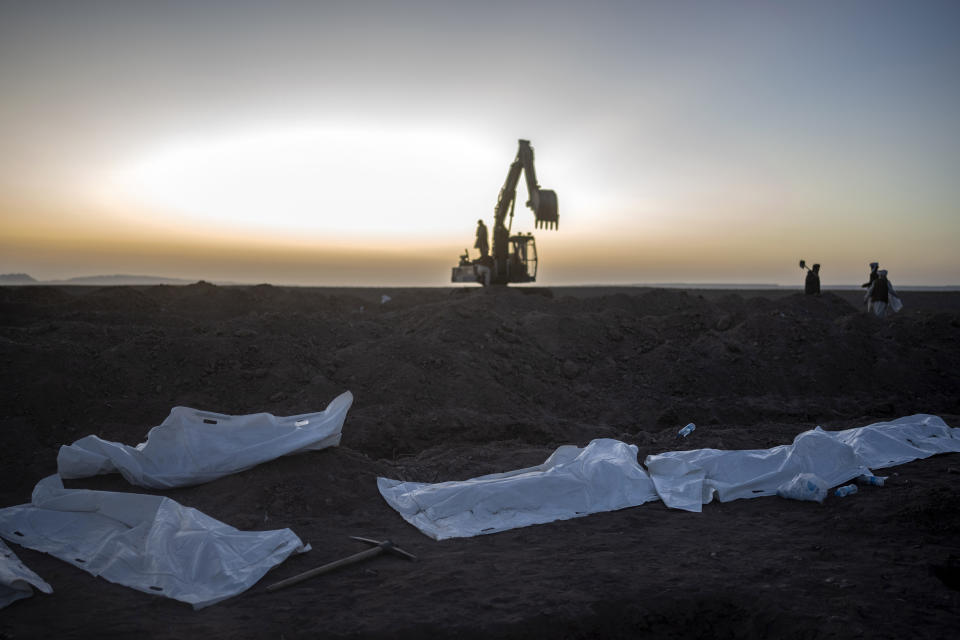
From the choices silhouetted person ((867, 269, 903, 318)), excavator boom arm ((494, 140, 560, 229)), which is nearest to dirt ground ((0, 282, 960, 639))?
silhouetted person ((867, 269, 903, 318))

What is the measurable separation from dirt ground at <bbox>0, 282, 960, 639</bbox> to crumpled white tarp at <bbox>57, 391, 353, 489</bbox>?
4.9 inches

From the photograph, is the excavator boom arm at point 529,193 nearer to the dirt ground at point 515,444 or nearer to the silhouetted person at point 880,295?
the dirt ground at point 515,444

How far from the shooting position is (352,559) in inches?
161

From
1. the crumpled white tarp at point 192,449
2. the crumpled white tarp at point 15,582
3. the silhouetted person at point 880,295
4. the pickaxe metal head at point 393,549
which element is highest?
the silhouetted person at point 880,295

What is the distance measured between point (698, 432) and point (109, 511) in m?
6.57

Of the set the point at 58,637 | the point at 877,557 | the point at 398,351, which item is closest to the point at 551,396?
the point at 398,351

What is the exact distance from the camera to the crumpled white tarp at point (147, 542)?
12.4 ft

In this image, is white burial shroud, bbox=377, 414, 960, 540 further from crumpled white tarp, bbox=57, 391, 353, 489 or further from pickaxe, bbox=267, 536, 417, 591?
crumpled white tarp, bbox=57, 391, 353, 489

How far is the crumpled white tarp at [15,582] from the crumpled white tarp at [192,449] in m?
1.60

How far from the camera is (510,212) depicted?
19.9m

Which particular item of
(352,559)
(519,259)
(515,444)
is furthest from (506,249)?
(352,559)

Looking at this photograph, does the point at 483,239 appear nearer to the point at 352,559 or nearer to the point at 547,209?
the point at 547,209

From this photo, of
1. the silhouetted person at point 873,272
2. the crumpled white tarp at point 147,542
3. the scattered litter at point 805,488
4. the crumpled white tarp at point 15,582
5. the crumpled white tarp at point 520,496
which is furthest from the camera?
the silhouetted person at point 873,272

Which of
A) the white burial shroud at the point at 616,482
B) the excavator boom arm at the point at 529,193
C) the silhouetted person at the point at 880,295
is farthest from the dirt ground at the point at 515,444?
the excavator boom arm at the point at 529,193
